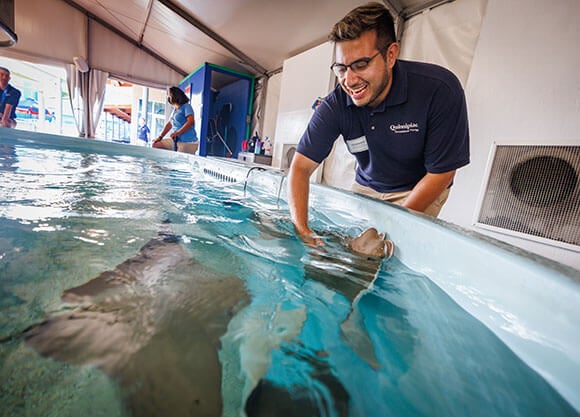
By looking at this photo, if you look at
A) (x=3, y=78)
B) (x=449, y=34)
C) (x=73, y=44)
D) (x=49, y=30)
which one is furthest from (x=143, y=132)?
(x=449, y=34)

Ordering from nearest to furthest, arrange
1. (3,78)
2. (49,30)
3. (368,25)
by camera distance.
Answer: (368,25) < (3,78) < (49,30)

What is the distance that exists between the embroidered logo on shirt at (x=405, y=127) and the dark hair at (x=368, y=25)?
33 centimetres

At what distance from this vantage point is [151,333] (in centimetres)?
51

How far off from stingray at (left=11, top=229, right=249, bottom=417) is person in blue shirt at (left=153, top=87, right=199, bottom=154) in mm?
3695

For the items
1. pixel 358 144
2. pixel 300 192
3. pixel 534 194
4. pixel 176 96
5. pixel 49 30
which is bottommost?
pixel 300 192

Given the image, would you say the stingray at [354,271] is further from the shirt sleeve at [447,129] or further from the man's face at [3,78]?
the man's face at [3,78]

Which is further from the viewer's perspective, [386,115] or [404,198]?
[404,198]

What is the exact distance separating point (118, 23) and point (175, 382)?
29.3 ft

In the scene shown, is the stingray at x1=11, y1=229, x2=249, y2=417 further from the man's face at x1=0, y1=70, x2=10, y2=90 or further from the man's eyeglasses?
the man's face at x1=0, y1=70, x2=10, y2=90

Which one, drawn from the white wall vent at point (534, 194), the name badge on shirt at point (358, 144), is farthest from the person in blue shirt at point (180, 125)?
the white wall vent at point (534, 194)

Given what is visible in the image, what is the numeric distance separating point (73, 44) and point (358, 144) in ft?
28.5

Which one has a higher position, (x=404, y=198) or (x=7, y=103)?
(x=7, y=103)

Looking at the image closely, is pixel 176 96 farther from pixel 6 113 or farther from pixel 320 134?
pixel 6 113

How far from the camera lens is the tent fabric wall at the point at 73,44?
6.05 metres
